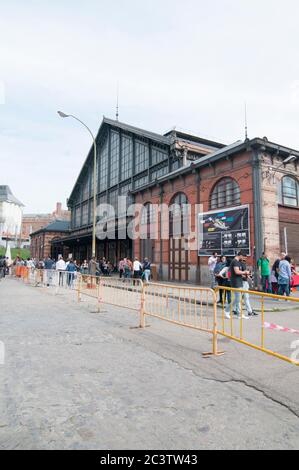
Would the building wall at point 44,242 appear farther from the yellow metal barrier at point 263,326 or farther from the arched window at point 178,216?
the yellow metal barrier at point 263,326

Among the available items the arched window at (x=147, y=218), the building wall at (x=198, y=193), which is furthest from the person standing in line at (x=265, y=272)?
the arched window at (x=147, y=218)

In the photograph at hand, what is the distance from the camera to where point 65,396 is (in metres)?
3.45

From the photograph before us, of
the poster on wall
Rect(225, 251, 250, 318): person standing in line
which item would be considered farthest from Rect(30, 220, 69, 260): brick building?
Rect(225, 251, 250, 318): person standing in line

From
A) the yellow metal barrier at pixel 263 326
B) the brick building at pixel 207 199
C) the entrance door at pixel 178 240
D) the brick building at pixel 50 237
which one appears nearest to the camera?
the yellow metal barrier at pixel 263 326

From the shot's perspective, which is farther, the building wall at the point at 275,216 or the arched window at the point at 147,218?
the arched window at the point at 147,218

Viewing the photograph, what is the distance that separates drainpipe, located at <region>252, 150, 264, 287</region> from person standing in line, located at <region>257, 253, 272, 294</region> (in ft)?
2.54

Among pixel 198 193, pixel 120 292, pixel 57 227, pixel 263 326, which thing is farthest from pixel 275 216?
pixel 57 227

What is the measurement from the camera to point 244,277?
934cm

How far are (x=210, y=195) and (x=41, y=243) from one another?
126 ft

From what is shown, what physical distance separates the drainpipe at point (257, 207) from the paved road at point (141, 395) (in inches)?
356

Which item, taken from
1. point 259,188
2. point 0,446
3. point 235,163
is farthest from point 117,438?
point 235,163

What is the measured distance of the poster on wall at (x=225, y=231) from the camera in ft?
50.5

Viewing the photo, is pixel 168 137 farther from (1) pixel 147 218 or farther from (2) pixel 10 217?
(2) pixel 10 217

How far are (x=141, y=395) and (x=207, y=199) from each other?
1566 cm
